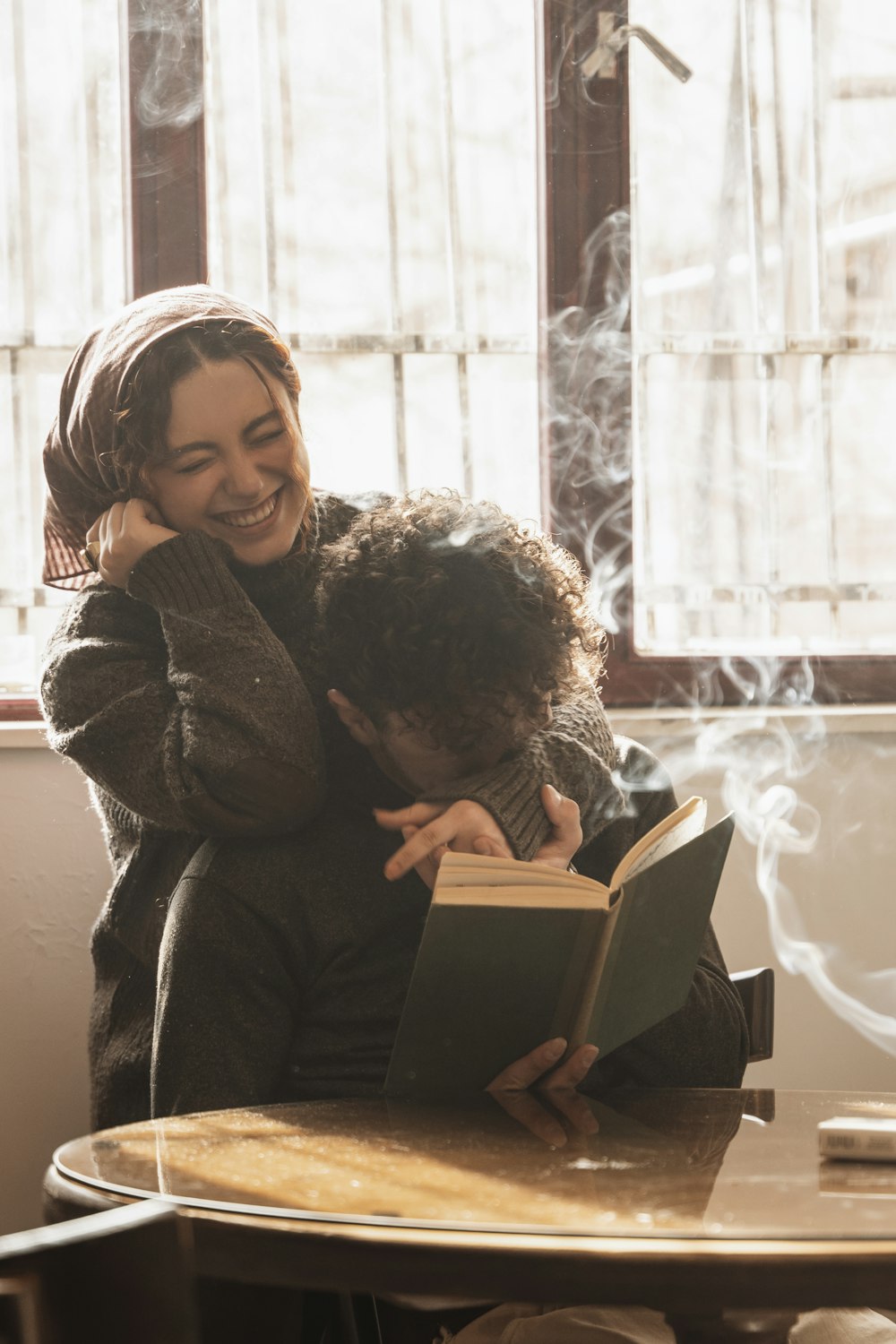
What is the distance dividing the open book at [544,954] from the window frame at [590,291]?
1058 millimetres

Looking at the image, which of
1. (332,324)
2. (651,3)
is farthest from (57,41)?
(651,3)

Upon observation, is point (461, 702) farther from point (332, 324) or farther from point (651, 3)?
point (651, 3)

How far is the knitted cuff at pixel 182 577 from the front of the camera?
1.48 meters

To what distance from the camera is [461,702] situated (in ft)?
4.59

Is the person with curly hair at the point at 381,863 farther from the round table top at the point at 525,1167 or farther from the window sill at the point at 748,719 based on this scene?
the window sill at the point at 748,719

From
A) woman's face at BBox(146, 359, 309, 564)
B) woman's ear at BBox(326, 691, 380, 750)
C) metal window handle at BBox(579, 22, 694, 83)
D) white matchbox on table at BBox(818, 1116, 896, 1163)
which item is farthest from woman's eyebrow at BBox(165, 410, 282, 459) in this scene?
metal window handle at BBox(579, 22, 694, 83)

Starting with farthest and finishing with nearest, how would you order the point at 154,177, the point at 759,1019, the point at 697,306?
the point at 697,306
the point at 154,177
the point at 759,1019

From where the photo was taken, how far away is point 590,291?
93.4 inches

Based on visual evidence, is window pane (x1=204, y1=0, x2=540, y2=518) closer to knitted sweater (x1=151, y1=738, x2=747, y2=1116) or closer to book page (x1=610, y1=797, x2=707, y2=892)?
knitted sweater (x1=151, y1=738, x2=747, y2=1116)

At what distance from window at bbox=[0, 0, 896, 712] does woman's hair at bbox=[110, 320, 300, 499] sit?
0.75m

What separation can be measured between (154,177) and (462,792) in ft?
4.51

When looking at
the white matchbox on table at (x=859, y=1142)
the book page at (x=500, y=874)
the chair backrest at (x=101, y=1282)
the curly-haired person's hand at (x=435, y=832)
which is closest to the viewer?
the chair backrest at (x=101, y=1282)

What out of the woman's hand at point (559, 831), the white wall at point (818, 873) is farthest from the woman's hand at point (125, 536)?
the white wall at point (818, 873)

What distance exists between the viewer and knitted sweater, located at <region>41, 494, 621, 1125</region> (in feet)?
4.64
